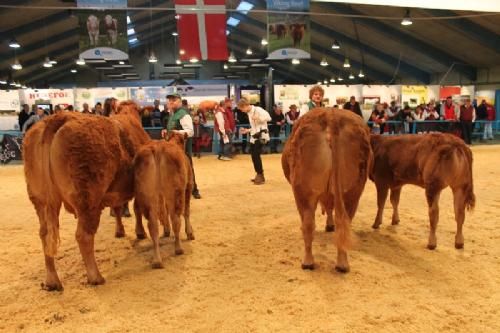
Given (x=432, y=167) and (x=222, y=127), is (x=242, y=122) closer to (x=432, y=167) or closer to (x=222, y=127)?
(x=222, y=127)

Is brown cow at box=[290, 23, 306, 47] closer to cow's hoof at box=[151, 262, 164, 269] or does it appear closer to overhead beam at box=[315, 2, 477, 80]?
overhead beam at box=[315, 2, 477, 80]

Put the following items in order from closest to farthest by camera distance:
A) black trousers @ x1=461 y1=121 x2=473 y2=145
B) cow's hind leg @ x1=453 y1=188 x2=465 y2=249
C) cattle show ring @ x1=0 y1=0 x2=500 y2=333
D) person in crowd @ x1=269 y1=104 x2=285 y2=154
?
1. cattle show ring @ x1=0 y1=0 x2=500 y2=333
2. cow's hind leg @ x1=453 y1=188 x2=465 y2=249
3. person in crowd @ x1=269 y1=104 x2=285 y2=154
4. black trousers @ x1=461 y1=121 x2=473 y2=145

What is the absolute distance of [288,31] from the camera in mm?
12078

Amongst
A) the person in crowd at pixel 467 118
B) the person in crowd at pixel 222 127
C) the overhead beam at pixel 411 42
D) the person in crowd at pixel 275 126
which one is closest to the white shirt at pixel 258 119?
the person in crowd at pixel 222 127

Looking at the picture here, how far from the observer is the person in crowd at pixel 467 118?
54.1 ft

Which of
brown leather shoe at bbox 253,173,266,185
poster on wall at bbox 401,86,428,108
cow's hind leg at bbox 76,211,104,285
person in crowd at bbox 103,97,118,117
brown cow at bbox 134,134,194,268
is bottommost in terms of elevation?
brown leather shoe at bbox 253,173,266,185

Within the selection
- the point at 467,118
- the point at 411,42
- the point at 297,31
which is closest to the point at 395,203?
the point at 297,31

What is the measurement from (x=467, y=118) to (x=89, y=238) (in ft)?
54.1

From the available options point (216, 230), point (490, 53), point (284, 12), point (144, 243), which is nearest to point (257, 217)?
point (216, 230)

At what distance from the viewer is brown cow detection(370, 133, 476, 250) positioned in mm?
4535

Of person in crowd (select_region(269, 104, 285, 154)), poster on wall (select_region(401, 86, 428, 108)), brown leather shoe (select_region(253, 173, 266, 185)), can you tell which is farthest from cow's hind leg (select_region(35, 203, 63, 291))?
poster on wall (select_region(401, 86, 428, 108))

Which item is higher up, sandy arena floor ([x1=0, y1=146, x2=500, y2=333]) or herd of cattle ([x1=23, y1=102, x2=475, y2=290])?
herd of cattle ([x1=23, y1=102, x2=475, y2=290])

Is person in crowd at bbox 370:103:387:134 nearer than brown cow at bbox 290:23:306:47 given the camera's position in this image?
No

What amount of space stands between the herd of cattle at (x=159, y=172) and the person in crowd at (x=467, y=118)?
13.5m
